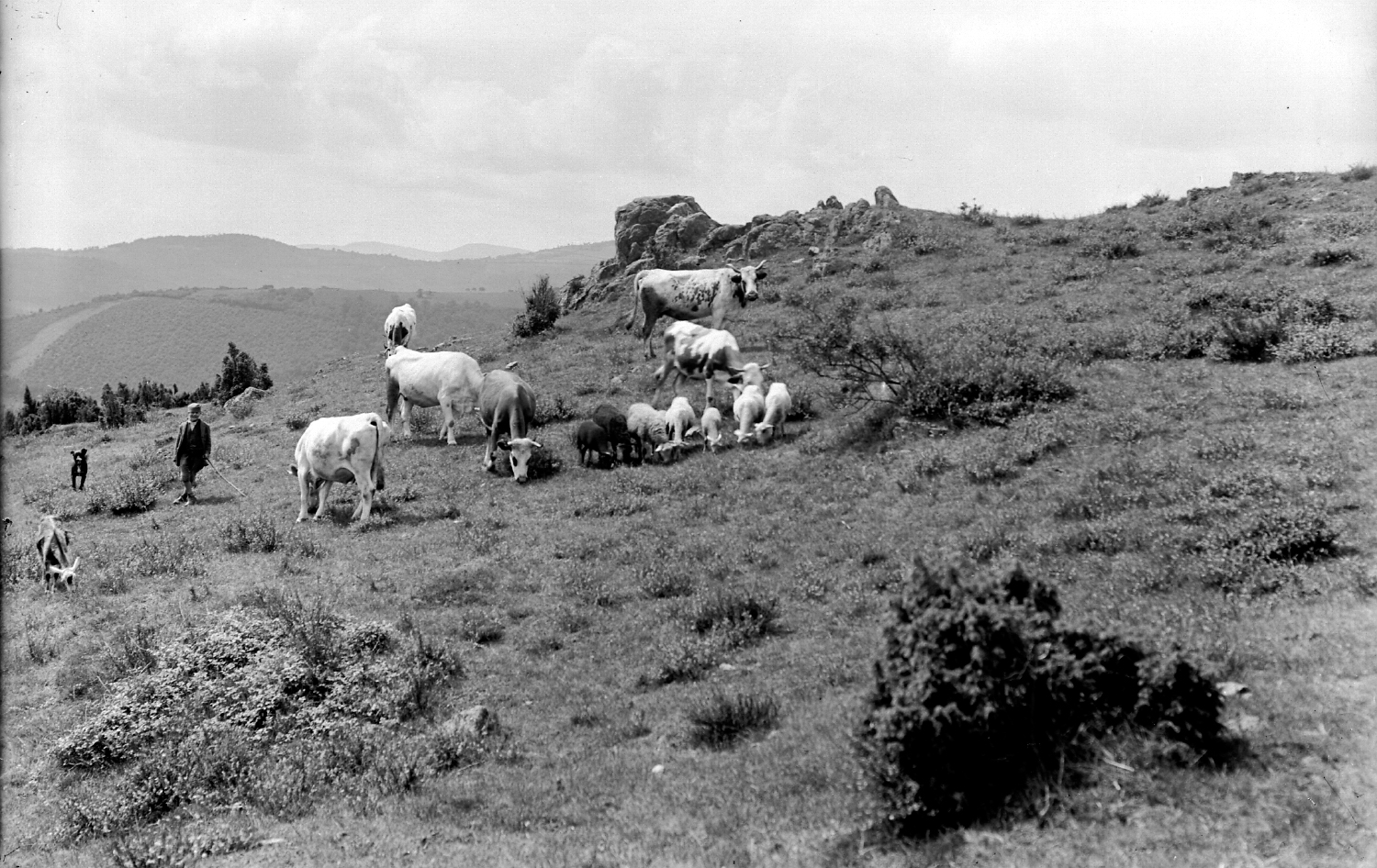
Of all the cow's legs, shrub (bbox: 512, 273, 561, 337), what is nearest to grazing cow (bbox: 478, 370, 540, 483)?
the cow's legs

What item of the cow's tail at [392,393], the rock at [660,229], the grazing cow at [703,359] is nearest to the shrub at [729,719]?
the grazing cow at [703,359]

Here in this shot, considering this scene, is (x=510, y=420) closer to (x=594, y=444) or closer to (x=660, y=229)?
(x=594, y=444)

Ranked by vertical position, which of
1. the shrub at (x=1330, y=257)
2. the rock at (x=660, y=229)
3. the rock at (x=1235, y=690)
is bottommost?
the rock at (x=1235, y=690)

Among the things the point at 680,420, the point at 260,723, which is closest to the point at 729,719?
the point at 260,723

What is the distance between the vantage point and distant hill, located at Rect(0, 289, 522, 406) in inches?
3925

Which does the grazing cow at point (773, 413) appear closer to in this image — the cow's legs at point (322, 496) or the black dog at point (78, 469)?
the cow's legs at point (322, 496)

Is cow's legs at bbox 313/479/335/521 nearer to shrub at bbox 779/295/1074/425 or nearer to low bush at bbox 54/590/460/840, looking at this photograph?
low bush at bbox 54/590/460/840

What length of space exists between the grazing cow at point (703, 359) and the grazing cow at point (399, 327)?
11.8 meters

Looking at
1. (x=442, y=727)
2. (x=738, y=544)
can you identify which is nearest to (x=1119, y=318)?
(x=738, y=544)

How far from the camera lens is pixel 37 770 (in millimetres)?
9266

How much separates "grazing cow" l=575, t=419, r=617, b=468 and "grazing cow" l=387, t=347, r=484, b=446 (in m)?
3.92

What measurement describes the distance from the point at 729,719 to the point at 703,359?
14287 millimetres

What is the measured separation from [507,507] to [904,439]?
693 cm

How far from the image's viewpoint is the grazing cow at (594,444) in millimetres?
18781
